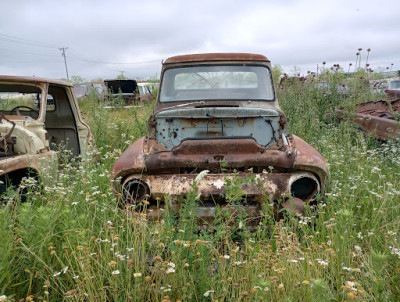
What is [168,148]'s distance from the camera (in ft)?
→ 13.4

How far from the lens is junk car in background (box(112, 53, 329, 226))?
3299 millimetres

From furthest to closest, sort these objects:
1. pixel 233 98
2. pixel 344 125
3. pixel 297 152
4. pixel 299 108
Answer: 1. pixel 299 108
2. pixel 344 125
3. pixel 233 98
4. pixel 297 152

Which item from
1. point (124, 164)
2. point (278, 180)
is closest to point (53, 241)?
point (124, 164)

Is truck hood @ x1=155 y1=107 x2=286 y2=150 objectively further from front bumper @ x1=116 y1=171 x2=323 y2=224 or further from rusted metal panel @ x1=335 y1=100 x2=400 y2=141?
rusted metal panel @ x1=335 y1=100 x2=400 y2=141

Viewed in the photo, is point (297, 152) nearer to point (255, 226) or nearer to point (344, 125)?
point (255, 226)

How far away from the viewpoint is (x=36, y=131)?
14.9ft

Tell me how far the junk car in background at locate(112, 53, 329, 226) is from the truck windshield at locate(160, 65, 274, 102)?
103mm

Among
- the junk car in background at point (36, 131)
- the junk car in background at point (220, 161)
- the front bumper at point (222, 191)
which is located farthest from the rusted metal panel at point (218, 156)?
the junk car in background at point (36, 131)

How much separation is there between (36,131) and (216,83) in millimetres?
2398

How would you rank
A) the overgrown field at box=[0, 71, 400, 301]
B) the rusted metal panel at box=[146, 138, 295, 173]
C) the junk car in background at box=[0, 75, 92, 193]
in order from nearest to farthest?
the overgrown field at box=[0, 71, 400, 301]
the rusted metal panel at box=[146, 138, 295, 173]
the junk car in background at box=[0, 75, 92, 193]

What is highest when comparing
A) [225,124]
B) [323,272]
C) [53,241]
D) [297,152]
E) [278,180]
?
[225,124]

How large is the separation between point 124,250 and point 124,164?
1.02 meters

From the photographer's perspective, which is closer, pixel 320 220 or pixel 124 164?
pixel 320 220

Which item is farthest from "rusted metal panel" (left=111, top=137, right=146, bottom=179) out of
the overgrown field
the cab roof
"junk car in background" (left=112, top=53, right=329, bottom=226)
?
the cab roof
